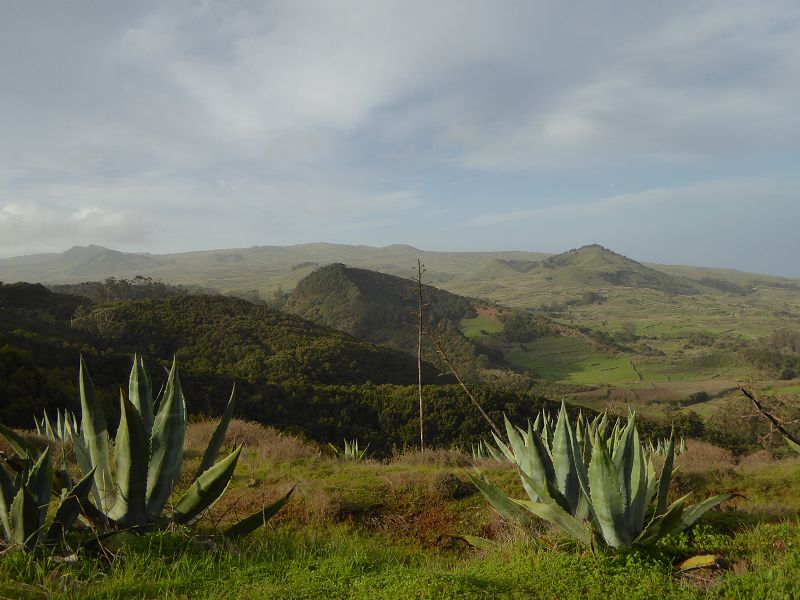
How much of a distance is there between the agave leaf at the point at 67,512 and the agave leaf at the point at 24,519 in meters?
0.10

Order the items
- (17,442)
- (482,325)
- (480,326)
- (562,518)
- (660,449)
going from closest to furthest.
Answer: (17,442), (562,518), (660,449), (480,326), (482,325)

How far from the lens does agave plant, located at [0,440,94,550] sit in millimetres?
2646

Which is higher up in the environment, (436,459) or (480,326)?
(436,459)

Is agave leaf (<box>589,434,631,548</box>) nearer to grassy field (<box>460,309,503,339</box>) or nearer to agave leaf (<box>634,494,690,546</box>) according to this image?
agave leaf (<box>634,494,690,546</box>)

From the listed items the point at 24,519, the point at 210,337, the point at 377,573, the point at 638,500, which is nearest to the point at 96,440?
the point at 24,519

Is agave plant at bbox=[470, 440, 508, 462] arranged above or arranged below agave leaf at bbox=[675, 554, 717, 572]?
below

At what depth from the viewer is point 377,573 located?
3.03 meters

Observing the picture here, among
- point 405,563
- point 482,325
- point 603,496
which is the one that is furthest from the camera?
point 482,325

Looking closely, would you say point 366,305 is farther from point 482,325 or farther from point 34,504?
point 34,504

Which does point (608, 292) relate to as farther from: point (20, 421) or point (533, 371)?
point (20, 421)

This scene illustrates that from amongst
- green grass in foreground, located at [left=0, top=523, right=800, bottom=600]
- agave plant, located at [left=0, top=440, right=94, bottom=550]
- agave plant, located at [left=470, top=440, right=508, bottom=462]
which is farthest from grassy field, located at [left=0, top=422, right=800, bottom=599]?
agave plant, located at [left=470, top=440, right=508, bottom=462]

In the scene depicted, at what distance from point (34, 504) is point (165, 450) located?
74 cm

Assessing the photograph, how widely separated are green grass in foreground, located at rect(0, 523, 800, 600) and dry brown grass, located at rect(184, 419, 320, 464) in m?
4.66

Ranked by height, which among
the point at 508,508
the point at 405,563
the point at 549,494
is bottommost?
the point at 405,563
